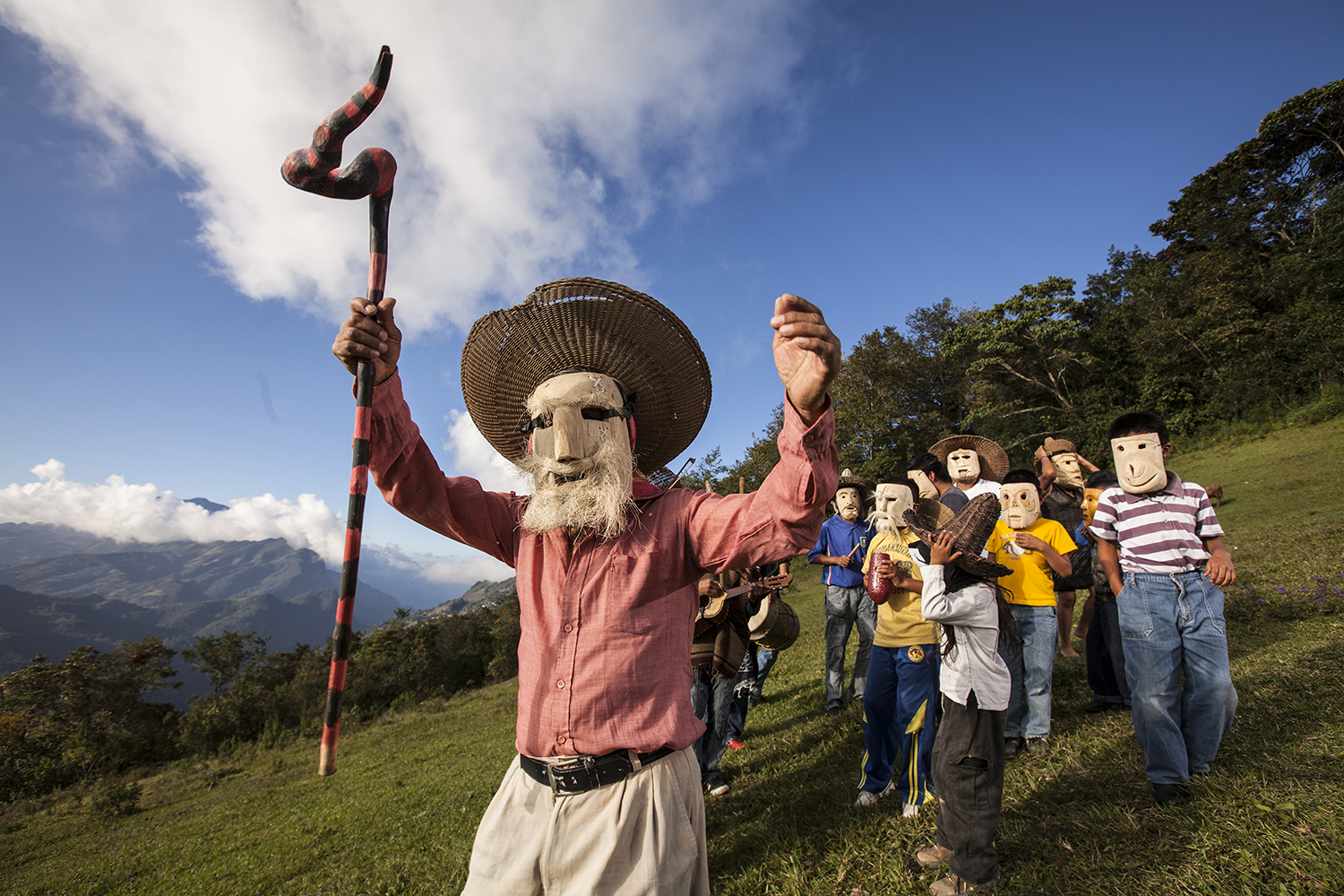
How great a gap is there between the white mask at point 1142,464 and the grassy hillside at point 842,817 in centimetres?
163

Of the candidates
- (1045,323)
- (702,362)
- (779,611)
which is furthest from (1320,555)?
(1045,323)

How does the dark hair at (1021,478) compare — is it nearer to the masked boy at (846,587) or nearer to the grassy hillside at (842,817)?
the masked boy at (846,587)

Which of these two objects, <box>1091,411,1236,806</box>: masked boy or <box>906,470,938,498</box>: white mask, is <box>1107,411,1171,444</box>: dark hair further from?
<box>906,470,938,498</box>: white mask

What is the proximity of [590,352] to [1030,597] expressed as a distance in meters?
3.92

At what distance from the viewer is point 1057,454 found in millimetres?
6062

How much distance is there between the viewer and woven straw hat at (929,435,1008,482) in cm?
545

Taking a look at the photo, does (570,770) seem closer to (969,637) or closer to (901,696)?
(969,637)

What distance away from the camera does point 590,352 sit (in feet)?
7.68

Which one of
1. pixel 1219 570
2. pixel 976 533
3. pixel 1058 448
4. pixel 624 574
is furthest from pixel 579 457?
pixel 1058 448

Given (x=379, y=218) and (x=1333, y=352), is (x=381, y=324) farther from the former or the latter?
(x=1333, y=352)

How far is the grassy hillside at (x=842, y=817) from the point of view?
262 cm

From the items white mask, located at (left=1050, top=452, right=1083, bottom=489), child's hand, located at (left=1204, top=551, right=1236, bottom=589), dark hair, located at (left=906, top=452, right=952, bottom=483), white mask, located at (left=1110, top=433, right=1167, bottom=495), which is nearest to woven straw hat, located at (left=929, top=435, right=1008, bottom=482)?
dark hair, located at (left=906, top=452, right=952, bottom=483)

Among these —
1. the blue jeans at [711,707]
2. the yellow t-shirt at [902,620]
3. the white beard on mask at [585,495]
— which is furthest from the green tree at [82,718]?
the yellow t-shirt at [902,620]

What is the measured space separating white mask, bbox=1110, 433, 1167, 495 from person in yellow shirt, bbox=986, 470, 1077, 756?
816 mm
